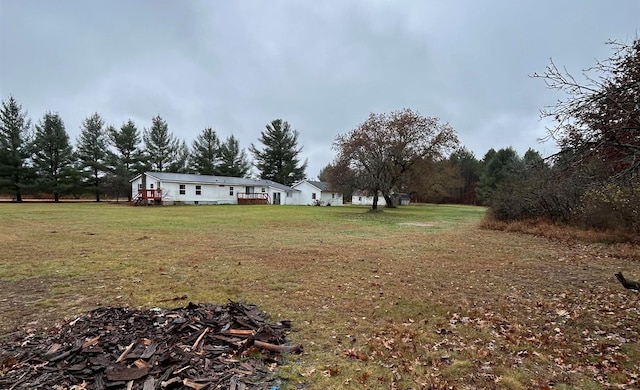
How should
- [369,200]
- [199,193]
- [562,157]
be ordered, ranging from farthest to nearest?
[369,200], [199,193], [562,157]

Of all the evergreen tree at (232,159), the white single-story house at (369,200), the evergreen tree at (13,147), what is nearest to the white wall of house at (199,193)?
the evergreen tree at (232,159)

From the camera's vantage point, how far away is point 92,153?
4128cm

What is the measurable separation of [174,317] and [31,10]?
15.8 m

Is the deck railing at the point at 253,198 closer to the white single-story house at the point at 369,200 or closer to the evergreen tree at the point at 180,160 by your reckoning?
the evergreen tree at the point at 180,160

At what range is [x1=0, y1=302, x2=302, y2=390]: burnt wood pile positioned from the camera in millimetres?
2721

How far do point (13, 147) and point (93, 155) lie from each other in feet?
24.3

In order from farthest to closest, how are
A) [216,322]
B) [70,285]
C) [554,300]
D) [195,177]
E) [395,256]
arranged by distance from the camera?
[195,177]
[395,256]
[70,285]
[554,300]
[216,322]

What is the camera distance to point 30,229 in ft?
43.5

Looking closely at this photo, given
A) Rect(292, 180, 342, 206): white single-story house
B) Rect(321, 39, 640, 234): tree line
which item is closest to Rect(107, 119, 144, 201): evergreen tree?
Rect(292, 180, 342, 206): white single-story house

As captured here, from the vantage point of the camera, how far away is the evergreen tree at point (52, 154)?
3769 centimetres

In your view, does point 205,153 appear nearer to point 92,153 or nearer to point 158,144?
point 158,144

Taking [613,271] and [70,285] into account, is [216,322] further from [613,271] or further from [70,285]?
[613,271]

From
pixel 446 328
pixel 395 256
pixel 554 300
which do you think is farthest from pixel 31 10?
pixel 554 300

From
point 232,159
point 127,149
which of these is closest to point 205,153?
point 232,159
